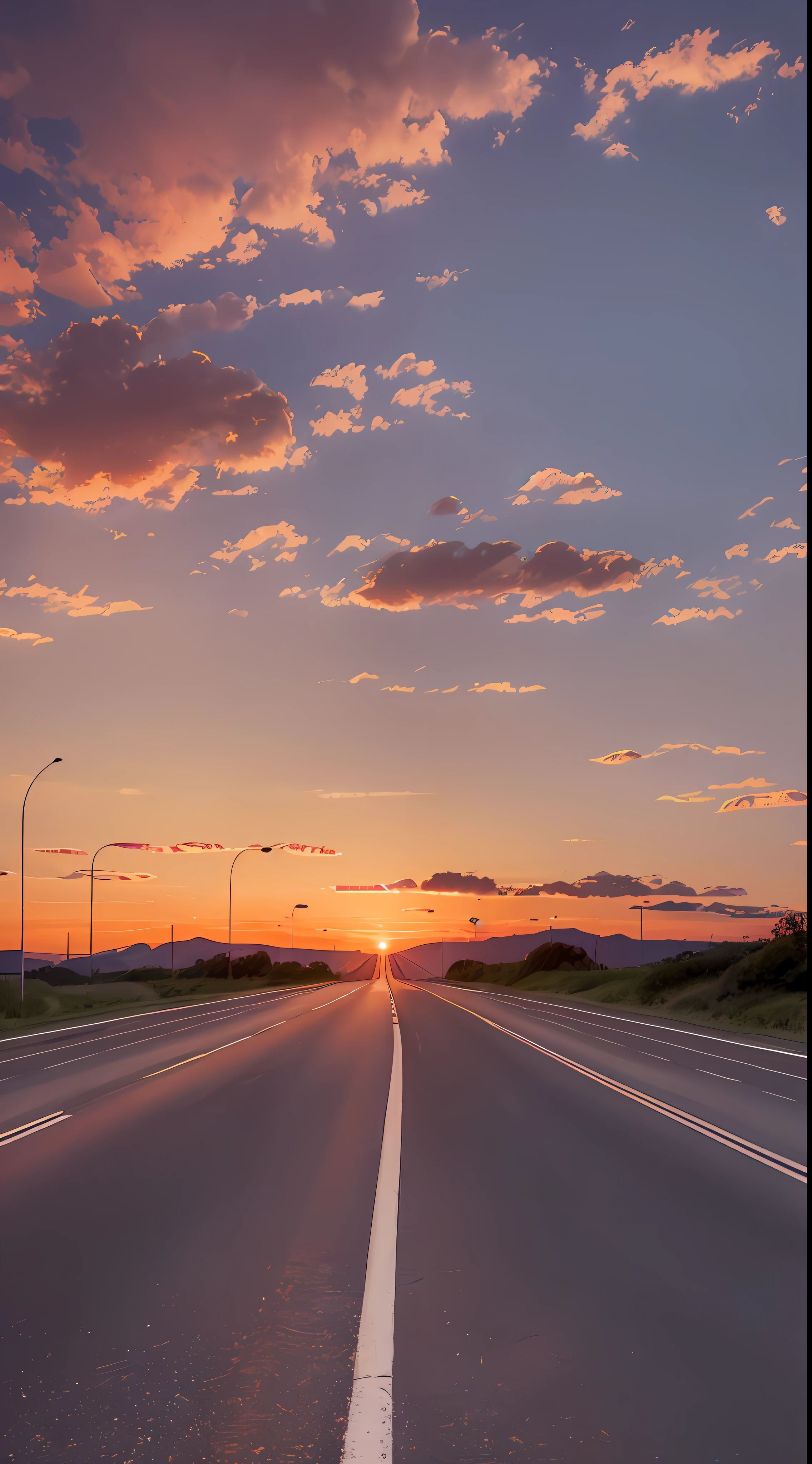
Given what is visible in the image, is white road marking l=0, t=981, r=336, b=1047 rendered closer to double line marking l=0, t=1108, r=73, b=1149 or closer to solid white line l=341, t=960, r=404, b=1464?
double line marking l=0, t=1108, r=73, b=1149

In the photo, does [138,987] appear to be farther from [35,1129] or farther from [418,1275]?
[418,1275]

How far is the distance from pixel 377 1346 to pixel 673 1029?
102ft

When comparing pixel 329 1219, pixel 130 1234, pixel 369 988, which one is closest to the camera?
pixel 130 1234

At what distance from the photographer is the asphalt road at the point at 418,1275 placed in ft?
13.4

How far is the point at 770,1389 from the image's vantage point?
14.6 ft

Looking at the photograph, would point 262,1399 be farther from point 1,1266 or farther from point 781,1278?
point 781,1278

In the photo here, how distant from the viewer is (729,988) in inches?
1761

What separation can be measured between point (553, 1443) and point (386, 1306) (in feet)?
Result: 5.77

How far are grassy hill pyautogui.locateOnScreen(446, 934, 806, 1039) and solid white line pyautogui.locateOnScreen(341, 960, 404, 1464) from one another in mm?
→ 26008

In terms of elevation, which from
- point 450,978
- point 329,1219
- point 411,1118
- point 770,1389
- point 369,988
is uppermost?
point 770,1389

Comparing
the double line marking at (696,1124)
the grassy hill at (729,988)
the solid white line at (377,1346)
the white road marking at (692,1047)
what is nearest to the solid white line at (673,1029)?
the white road marking at (692,1047)

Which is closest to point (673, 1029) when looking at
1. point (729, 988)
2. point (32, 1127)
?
point (729, 988)

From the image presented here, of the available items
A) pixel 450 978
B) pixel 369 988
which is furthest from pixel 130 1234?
pixel 450 978

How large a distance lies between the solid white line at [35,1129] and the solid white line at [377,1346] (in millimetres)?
4442
